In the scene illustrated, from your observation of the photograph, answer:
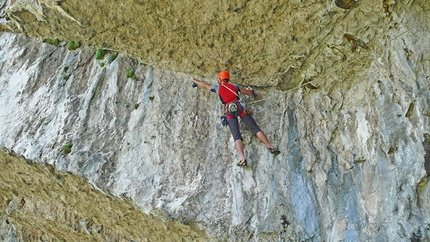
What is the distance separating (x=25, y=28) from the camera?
10891mm

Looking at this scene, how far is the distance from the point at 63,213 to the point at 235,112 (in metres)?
5.71

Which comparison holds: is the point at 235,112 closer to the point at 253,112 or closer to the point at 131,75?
the point at 253,112

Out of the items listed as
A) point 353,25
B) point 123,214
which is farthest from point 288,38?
point 123,214

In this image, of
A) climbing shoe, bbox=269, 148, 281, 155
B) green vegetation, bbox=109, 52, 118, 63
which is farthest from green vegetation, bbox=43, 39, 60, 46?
climbing shoe, bbox=269, 148, 281, 155

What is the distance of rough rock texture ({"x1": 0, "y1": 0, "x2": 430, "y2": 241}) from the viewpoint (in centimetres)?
746

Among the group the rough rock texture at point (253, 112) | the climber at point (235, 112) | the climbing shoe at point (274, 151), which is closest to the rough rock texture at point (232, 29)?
the rough rock texture at point (253, 112)

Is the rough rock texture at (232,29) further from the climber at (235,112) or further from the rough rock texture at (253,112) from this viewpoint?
the climber at (235,112)

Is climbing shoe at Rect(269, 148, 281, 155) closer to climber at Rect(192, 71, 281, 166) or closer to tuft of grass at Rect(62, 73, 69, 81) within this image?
climber at Rect(192, 71, 281, 166)

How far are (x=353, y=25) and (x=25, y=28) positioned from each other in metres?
8.58

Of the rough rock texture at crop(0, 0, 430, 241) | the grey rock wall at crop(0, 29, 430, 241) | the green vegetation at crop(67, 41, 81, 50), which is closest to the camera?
the grey rock wall at crop(0, 29, 430, 241)

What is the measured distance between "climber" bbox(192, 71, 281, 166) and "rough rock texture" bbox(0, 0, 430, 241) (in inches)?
11.7

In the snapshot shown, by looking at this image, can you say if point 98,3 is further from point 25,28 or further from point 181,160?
point 181,160

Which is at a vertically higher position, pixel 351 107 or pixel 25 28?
pixel 25 28

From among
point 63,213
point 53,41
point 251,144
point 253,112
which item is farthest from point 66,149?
point 253,112
